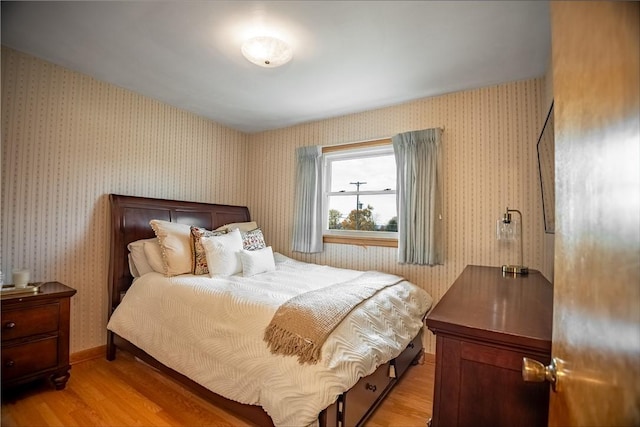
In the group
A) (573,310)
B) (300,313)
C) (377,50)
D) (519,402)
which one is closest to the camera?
Answer: (573,310)

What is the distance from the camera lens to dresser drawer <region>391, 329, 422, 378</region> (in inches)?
77.2

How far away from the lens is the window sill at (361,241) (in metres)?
2.87

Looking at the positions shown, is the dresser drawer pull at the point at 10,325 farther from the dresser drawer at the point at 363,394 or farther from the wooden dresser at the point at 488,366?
the wooden dresser at the point at 488,366

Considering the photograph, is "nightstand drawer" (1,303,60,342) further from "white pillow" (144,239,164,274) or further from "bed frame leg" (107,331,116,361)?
"white pillow" (144,239,164,274)

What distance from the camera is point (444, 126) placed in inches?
104

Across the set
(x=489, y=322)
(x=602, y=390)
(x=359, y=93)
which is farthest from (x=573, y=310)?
(x=359, y=93)

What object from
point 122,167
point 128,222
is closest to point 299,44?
point 122,167

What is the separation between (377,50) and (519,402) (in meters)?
2.06

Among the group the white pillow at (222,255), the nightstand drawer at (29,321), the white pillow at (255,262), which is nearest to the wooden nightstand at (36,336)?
the nightstand drawer at (29,321)

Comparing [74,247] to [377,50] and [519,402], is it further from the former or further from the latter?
[519,402]

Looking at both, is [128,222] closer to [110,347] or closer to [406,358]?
[110,347]

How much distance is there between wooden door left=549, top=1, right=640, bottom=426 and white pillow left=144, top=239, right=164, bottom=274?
103 inches

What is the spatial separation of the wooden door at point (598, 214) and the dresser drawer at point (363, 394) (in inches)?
43.1

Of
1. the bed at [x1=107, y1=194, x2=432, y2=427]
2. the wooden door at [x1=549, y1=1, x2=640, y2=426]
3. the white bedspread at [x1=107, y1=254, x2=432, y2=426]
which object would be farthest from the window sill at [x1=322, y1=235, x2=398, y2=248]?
the wooden door at [x1=549, y1=1, x2=640, y2=426]
